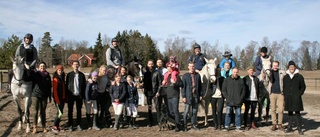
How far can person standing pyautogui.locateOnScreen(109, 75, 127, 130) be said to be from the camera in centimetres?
768

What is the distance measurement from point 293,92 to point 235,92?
1.56 m

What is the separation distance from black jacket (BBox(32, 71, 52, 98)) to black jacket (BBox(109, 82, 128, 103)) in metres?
1.67

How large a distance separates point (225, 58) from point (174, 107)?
108 inches

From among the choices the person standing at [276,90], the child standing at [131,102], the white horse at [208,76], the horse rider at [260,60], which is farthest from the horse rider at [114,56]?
the person standing at [276,90]

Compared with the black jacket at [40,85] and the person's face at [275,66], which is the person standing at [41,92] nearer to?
the black jacket at [40,85]

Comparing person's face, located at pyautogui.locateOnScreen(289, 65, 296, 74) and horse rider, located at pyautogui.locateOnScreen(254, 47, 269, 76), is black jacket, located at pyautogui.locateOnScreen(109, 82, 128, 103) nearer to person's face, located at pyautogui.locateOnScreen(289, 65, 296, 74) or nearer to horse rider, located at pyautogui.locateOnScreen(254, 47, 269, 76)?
horse rider, located at pyautogui.locateOnScreen(254, 47, 269, 76)

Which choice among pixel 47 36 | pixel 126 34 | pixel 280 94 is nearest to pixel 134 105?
pixel 280 94

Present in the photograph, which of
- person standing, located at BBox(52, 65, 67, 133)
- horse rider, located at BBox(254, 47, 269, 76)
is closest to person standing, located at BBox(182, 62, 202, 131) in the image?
horse rider, located at BBox(254, 47, 269, 76)

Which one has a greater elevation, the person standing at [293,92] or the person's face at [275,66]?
the person's face at [275,66]

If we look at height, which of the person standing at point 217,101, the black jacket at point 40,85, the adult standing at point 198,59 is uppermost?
the adult standing at point 198,59

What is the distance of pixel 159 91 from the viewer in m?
7.89

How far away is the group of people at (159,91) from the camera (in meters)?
7.38

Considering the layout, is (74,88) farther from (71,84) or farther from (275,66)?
(275,66)

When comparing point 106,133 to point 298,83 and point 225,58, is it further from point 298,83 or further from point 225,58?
point 298,83
